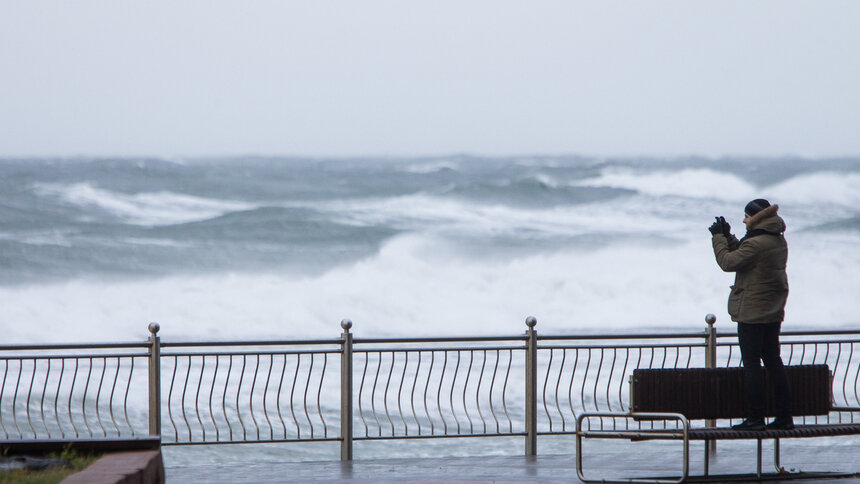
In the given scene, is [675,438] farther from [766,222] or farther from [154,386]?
[154,386]

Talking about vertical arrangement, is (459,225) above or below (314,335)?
above

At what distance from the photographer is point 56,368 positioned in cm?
1786

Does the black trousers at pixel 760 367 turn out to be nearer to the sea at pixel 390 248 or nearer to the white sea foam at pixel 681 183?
the sea at pixel 390 248

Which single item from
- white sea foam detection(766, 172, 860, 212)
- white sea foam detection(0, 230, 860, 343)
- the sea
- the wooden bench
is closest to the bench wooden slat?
the wooden bench

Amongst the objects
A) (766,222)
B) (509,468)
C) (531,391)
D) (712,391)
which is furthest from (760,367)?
(531,391)

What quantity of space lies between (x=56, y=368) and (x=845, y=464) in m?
13.1

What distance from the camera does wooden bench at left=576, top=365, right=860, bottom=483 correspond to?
707 centimetres

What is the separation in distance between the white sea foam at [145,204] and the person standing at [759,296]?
36.2 meters

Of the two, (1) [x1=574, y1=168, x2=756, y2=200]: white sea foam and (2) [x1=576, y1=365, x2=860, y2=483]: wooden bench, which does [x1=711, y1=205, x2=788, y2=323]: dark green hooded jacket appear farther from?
(1) [x1=574, y1=168, x2=756, y2=200]: white sea foam

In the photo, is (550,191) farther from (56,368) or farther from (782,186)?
(56,368)

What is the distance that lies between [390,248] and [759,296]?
31008mm

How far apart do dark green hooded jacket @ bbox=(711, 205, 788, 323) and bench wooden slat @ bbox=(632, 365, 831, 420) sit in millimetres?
428

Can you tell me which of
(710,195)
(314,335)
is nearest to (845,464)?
(314,335)

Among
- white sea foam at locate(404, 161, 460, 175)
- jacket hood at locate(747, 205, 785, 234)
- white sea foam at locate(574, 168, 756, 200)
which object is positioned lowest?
jacket hood at locate(747, 205, 785, 234)
